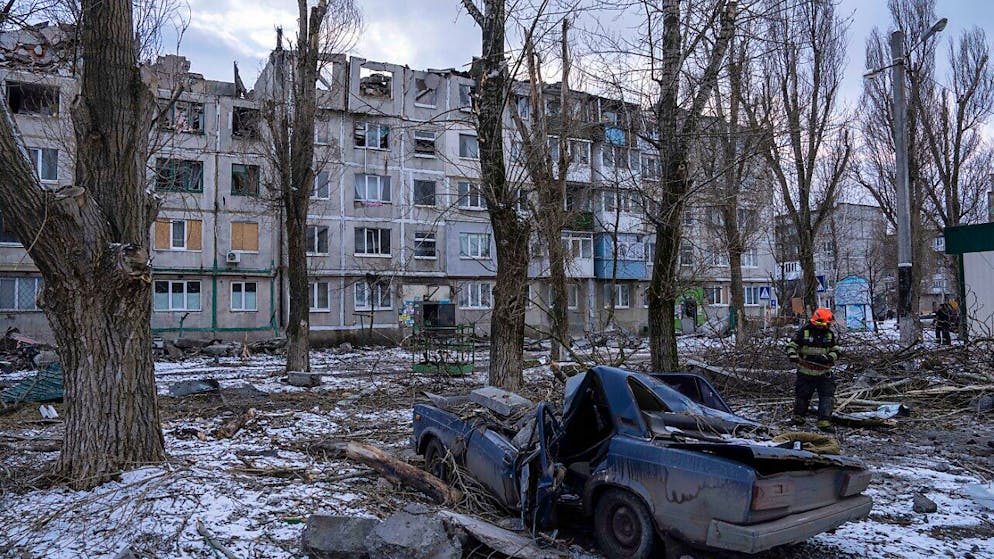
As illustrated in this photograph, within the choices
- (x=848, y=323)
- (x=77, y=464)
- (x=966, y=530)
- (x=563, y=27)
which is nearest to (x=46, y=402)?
(x=77, y=464)

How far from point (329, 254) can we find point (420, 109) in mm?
9314

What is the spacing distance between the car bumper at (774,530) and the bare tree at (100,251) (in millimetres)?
5530

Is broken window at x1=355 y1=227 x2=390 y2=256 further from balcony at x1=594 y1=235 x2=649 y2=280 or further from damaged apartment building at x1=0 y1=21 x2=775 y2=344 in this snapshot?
balcony at x1=594 y1=235 x2=649 y2=280

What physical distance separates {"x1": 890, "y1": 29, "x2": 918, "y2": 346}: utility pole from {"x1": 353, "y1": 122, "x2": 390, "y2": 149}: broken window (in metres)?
23.8

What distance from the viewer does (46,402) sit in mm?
12539

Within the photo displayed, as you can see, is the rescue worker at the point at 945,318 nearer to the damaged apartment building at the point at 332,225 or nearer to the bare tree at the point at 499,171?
the damaged apartment building at the point at 332,225

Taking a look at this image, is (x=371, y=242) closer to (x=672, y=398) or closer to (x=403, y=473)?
(x=403, y=473)

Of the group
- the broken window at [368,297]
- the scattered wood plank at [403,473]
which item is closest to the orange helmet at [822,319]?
the scattered wood plank at [403,473]

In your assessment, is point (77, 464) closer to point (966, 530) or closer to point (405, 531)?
point (405, 531)

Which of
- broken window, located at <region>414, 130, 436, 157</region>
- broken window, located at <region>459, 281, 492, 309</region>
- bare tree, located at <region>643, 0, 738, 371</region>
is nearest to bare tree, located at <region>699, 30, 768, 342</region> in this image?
bare tree, located at <region>643, 0, 738, 371</region>

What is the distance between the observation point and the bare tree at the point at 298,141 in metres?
16.5

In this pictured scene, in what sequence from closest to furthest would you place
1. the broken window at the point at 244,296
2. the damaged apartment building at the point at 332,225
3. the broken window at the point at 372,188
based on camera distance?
1. the damaged apartment building at the point at 332,225
2. the broken window at the point at 244,296
3. the broken window at the point at 372,188

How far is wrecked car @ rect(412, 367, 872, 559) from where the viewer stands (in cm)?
438

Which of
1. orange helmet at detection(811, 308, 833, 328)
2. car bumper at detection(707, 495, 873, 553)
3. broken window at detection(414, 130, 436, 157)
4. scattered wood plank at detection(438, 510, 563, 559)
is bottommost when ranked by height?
scattered wood plank at detection(438, 510, 563, 559)
